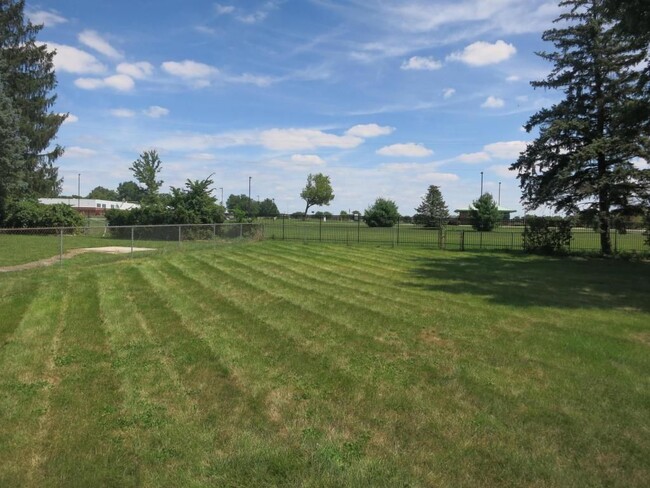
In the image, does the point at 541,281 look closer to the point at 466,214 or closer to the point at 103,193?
the point at 466,214

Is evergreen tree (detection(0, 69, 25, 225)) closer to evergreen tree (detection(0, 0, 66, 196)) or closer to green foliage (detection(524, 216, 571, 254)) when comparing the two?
evergreen tree (detection(0, 0, 66, 196))

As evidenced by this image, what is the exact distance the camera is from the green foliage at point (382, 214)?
57.7 metres

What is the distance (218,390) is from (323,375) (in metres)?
1.14

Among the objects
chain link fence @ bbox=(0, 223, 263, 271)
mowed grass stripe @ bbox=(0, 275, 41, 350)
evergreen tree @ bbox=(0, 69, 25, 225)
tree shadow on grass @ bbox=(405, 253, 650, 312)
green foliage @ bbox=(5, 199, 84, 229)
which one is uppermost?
evergreen tree @ bbox=(0, 69, 25, 225)

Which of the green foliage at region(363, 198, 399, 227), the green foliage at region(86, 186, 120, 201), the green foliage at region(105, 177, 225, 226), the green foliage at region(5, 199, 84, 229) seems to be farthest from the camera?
the green foliage at region(86, 186, 120, 201)

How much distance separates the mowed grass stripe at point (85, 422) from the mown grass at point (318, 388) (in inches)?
0.8

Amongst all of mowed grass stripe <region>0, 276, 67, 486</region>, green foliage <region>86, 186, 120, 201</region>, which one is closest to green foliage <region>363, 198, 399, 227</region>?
mowed grass stripe <region>0, 276, 67, 486</region>

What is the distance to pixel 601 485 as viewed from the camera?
10.5ft

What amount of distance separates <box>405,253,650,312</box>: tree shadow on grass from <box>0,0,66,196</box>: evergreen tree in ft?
113

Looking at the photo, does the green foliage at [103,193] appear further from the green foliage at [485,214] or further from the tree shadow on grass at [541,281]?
the tree shadow on grass at [541,281]

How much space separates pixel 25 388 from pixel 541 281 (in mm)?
12081

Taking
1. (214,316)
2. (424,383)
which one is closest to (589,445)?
(424,383)

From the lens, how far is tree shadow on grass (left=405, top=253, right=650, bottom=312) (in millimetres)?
10133

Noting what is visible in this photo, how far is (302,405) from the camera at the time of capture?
450 centimetres
